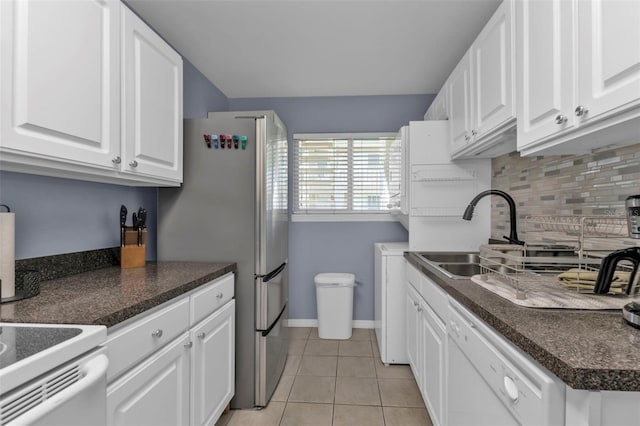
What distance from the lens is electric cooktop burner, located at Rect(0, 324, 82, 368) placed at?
693 mm

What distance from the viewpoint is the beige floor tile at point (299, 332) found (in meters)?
3.19

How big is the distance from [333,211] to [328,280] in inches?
29.4

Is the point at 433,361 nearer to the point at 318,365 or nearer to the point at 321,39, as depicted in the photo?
the point at 318,365

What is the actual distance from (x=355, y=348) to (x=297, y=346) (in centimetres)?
52

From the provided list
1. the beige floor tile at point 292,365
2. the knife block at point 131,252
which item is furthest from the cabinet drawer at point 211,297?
the beige floor tile at point 292,365

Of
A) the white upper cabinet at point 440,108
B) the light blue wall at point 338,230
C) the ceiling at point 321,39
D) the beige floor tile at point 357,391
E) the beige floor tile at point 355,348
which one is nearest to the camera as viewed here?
the ceiling at point 321,39

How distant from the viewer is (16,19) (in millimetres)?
1025

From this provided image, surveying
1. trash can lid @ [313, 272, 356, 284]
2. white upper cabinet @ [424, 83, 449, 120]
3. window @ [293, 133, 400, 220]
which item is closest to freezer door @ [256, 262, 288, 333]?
trash can lid @ [313, 272, 356, 284]

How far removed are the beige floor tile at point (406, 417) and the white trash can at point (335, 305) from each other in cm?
111

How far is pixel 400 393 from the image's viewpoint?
2.19 metres

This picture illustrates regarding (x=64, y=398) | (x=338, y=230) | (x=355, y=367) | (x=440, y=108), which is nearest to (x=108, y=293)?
(x=64, y=398)

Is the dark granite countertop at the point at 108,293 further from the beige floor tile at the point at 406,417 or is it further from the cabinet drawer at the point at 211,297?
the beige floor tile at the point at 406,417

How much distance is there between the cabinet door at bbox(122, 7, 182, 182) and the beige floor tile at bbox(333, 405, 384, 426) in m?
1.69

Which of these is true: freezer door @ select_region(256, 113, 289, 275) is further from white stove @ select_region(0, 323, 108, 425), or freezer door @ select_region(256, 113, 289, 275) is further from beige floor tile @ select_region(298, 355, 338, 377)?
white stove @ select_region(0, 323, 108, 425)
